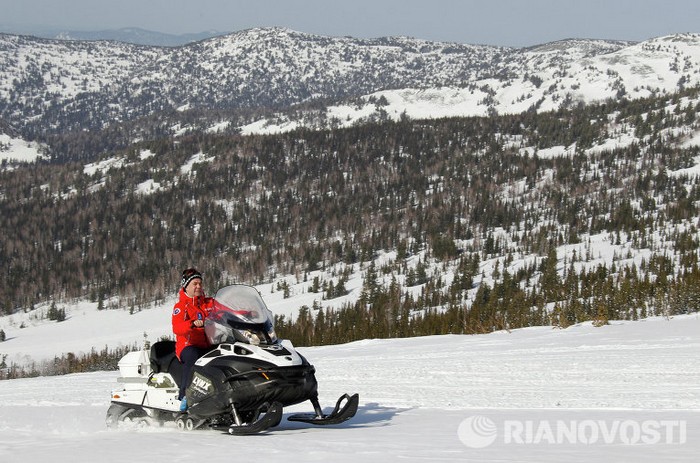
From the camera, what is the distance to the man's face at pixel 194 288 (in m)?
11.0

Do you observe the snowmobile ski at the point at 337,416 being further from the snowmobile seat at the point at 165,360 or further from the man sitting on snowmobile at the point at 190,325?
the snowmobile seat at the point at 165,360

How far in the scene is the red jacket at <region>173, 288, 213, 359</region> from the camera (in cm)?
1087

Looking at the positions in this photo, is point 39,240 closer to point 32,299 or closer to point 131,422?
point 32,299

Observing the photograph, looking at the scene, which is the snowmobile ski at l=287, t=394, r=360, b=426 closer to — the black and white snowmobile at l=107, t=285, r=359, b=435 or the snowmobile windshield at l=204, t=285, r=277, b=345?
the black and white snowmobile at l=107, t=285, r=359, b=435

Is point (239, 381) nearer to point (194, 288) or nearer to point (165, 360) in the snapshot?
point (194, 288)

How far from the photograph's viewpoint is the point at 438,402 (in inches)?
505

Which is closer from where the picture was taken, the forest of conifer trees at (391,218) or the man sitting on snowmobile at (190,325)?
the man sitting on snowmobile at (190,325)

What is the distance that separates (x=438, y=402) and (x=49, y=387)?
10.5 metres

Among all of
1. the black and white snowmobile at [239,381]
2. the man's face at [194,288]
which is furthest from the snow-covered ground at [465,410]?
the man's face at [194,288]

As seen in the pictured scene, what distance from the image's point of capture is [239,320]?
10359 mm

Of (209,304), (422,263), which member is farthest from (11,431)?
(422,263)

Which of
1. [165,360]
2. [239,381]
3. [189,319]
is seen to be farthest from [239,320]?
[165,360]

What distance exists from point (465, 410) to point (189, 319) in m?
4.46

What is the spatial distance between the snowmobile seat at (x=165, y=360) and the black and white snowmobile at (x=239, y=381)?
0.06ft
